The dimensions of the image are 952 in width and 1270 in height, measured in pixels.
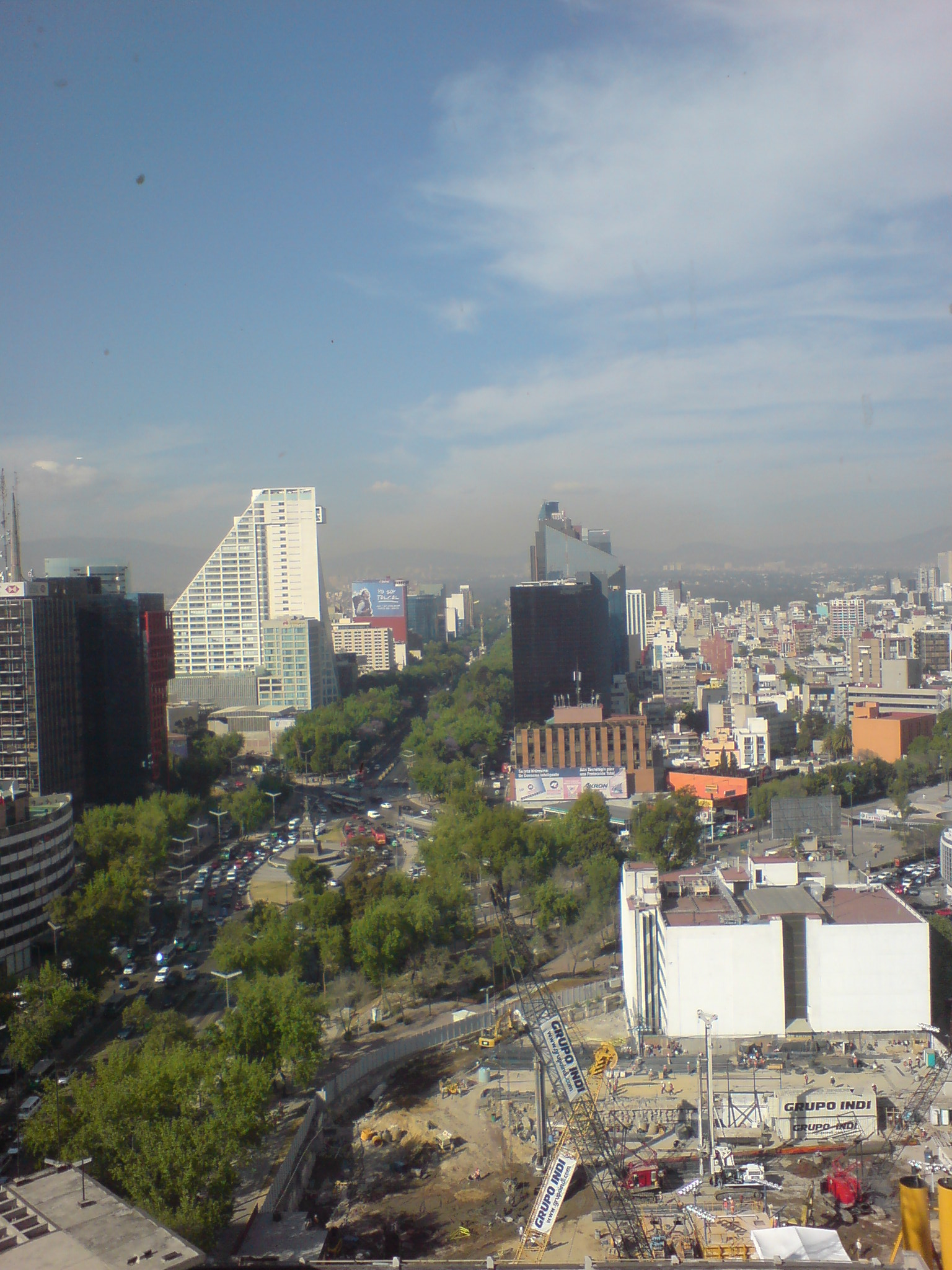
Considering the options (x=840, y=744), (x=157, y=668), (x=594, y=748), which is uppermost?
(x=157, y=668)

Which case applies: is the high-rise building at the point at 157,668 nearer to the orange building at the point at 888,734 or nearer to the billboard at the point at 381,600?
the orange building at the point at 888,734

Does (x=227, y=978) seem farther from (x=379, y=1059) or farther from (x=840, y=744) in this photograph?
(x=840, y=744)

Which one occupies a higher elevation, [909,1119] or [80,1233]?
[80,1233]

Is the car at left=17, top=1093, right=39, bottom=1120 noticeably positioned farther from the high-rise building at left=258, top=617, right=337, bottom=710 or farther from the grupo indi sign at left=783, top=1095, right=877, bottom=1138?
the high-rise building at left=258, top=617, right=337, bottom=710

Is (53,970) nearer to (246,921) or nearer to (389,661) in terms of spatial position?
(246,921)

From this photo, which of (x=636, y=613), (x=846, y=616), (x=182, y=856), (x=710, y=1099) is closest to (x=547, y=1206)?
(x=710, y=1099)

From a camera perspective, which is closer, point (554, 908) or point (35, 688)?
point (554, 908)

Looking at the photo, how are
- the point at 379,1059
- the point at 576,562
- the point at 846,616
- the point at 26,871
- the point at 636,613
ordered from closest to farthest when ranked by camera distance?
the point at 379,1059 < the point at 26,871 < the point at 576,562 < the point at 846,616 < the point at 636,613

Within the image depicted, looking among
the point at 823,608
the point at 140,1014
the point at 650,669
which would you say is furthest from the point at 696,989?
the point at 823,608
